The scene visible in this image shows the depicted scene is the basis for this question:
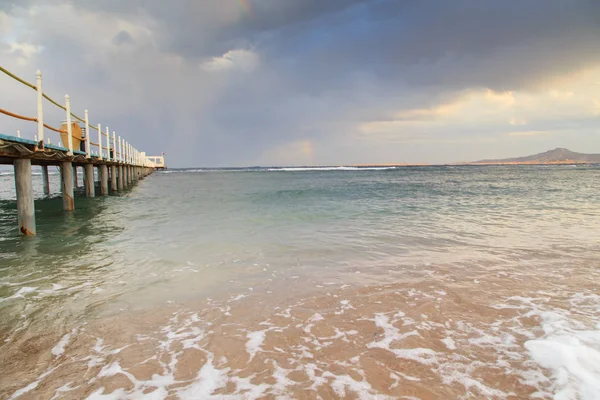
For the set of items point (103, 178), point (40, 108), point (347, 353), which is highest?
point (40, 108)

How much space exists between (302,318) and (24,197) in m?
7.78

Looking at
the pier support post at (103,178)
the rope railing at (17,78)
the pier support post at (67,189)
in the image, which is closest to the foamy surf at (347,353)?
the rope railing at (17,78)

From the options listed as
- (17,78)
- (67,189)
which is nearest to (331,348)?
(17,78)

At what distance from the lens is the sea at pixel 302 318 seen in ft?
8.22

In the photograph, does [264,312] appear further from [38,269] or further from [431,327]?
[38,269]

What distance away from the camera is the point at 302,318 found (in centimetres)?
357

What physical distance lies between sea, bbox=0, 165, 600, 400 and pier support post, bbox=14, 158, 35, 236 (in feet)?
1.46

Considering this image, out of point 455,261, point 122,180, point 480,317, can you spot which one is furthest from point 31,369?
point 122,180

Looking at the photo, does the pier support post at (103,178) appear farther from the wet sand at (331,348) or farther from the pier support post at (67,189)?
the wet sand at (331,348)

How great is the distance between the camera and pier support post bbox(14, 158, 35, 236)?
773cm

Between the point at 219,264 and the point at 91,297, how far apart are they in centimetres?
197

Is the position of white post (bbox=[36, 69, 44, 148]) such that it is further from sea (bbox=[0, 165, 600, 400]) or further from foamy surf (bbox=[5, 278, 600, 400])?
foamy surf (bbox=[5, 278, 600, 400])

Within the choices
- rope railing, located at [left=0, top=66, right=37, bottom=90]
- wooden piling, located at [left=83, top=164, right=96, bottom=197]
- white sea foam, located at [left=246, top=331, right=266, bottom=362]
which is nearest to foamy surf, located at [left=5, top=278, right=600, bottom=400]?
white sea foam, located at [left=246, top=331, right=266, bottom=362]

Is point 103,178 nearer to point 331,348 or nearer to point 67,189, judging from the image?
point 67,189
